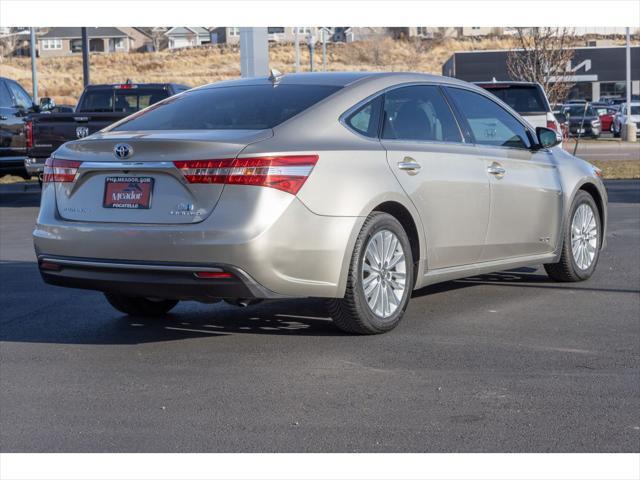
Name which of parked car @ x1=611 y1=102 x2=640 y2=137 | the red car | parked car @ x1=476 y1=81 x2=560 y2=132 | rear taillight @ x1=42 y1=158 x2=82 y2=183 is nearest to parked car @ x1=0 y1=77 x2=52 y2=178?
parked car @ x1=476 y1=81 x2=560 y2=132

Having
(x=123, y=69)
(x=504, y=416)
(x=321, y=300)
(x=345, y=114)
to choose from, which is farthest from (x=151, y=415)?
(x=123, y=69)

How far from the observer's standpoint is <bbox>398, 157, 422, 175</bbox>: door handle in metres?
7.25

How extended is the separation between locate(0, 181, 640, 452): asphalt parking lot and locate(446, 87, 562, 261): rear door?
17.8 inches

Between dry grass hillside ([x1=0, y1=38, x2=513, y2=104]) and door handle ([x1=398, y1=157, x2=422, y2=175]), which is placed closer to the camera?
door handle ([x1=398, y1=157, x2=422, y2=175])

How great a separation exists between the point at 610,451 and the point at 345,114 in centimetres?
319

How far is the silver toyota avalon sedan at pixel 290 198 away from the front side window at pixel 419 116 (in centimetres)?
1

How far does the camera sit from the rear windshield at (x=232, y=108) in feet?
22.9

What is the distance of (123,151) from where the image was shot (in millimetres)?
6609

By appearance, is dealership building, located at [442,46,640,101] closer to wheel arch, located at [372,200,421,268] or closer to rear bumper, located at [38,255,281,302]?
wheel arch, located at [372,200,421,268]

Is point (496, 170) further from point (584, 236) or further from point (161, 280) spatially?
point (161, 280)

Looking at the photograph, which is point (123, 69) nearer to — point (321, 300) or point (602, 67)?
point (602, 67)

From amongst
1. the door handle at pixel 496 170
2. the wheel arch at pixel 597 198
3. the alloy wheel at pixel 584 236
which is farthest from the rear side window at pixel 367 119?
the wheel arch at pixel 597 198

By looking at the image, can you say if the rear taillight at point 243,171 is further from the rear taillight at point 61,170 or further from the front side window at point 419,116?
the front side window at point 419,116

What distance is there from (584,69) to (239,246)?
63632 mm
